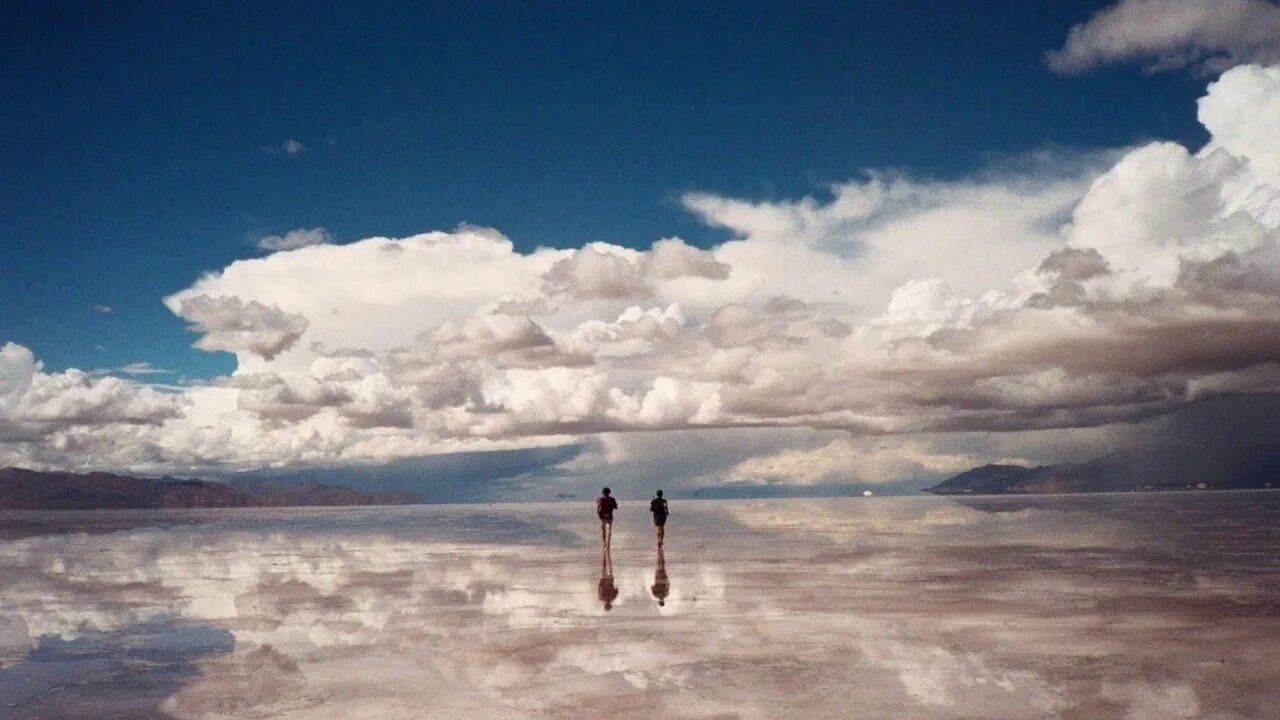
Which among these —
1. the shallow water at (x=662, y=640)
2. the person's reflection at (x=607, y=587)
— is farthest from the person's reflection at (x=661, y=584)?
the person's reflection at (x=607, y=587)

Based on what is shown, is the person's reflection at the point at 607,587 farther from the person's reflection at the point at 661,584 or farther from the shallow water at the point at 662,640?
the person's reflection at the point at 661,584

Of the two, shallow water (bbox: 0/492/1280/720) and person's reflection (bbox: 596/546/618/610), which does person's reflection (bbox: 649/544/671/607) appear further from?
person's reflection (bbox: 596/546/618/610)

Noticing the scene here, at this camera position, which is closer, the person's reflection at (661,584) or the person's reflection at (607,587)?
the person's reflection at (607,587)

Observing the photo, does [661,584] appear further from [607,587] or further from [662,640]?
[662,640]

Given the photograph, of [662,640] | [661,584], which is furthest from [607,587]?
[662,640]

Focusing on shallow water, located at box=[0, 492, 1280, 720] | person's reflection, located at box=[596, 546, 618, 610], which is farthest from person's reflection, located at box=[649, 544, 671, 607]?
person's reflection, located at box=[596, 546, 618, 610]
